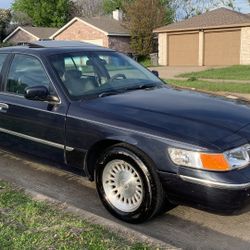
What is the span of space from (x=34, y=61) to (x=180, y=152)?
2.23 meters

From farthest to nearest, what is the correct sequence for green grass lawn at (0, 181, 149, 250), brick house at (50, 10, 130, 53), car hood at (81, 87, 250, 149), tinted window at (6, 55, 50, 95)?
brick house at (50, 10, 130, 53), tinted window at (6, 55, 50, 95), car hood at (81, 87, 250, 149), green grass lawn at (0, 181, 149, 250)

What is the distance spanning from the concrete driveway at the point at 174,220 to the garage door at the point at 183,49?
27.9m

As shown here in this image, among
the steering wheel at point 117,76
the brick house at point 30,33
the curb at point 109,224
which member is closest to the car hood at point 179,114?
the steering wheel at point 117,76

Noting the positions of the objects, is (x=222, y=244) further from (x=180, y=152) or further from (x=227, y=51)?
(x=227, y=51)

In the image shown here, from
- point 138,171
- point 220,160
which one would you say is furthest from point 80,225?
point 220,160

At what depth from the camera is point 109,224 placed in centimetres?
398

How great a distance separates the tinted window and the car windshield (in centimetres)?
19

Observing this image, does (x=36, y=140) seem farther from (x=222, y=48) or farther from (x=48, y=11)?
(x=48, y=11)

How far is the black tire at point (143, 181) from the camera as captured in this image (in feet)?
12.7

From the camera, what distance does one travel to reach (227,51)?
99.8 ft

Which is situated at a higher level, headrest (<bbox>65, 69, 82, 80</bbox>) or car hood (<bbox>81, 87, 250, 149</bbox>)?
headrest (<bbox>65, 69, 82, 80</bbox>)

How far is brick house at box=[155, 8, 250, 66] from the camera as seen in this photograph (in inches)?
1178

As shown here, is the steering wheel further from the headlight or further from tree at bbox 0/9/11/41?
tree at bbox 0/9/11/41

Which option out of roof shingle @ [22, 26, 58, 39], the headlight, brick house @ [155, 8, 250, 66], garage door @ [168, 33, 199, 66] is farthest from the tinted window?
roof shingle @ [22, 26, 58, 39]
